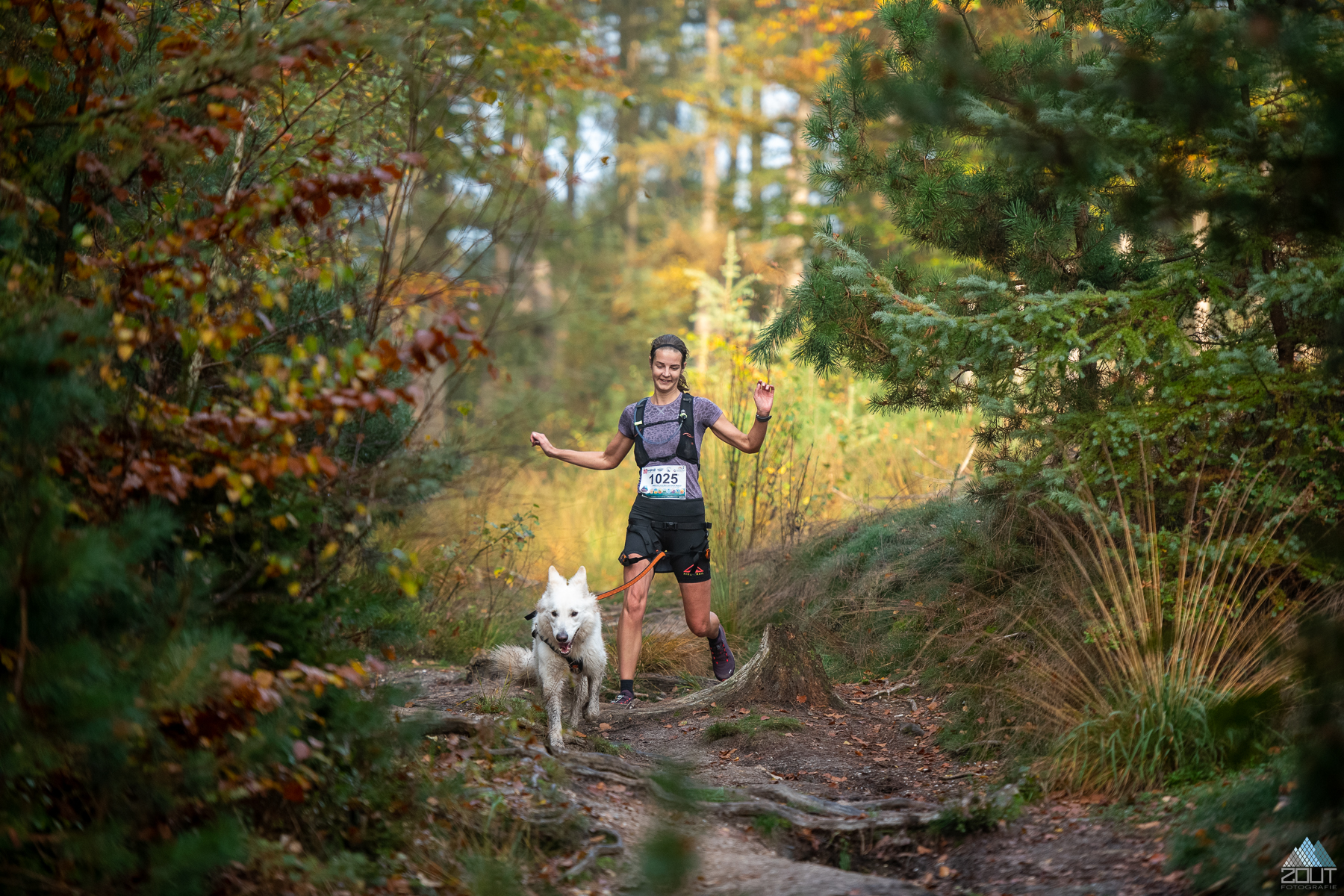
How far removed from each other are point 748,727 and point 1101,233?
12.4 feet

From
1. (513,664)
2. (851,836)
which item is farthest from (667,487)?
(851,836)

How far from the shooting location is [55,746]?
7.72ft

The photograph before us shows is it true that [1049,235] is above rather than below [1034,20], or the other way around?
below

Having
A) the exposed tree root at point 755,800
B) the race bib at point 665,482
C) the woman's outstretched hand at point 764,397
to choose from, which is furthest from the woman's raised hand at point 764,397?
the exposed tree root at point 755,800

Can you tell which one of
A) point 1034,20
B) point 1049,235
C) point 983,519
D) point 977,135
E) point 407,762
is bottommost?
point 407,762

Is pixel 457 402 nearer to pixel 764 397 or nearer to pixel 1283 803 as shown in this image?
pixel 764 397

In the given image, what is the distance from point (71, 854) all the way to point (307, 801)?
3.00 ft

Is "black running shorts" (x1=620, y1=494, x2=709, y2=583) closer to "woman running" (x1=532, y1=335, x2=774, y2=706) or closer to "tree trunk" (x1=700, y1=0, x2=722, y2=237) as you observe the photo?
"woman running" (x1=532, y1=335, x2=774, y2=706)

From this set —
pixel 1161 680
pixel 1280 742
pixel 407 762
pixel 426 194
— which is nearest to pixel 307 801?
pixel 407 762

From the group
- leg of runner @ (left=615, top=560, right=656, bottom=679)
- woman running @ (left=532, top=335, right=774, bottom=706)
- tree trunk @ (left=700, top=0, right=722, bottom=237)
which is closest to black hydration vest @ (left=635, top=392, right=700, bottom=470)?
woman running @ (left=532, top=335, right=774, bottom=706)

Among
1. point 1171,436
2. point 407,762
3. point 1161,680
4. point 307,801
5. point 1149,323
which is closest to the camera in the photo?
point 307,801

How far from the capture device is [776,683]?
6.20 m

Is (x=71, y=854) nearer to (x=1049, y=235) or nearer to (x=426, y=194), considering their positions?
(x=1049, y=235)

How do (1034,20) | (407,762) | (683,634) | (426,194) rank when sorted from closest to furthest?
(407,762)
(1034,20)
(683,634)
(426,194)
